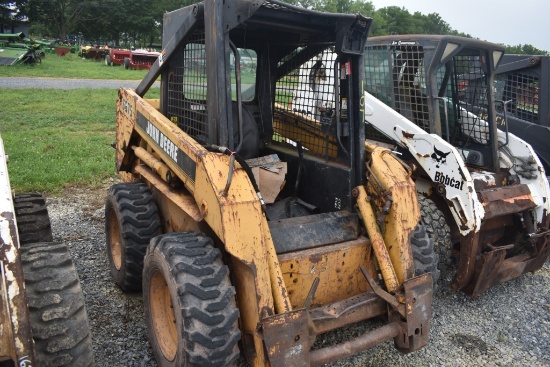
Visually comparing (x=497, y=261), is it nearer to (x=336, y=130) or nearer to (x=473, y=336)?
(x=473, y=336)

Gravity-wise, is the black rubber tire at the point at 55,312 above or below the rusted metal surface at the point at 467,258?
above

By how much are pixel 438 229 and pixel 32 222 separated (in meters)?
3.42

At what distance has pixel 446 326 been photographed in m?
4.15

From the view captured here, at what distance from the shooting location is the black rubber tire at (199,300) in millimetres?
2570

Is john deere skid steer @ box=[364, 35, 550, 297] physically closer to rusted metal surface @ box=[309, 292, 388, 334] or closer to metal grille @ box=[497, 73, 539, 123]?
rusted metal surface @ box=[309, 292, 388, 334]

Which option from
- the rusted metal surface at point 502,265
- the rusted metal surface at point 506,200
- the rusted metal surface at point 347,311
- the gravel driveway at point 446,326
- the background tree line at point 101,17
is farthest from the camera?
the background tree line at point 101,17

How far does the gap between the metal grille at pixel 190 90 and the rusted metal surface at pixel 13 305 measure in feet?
5.41

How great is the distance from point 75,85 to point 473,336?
19.1 metres

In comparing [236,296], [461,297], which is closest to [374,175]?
[236,296]

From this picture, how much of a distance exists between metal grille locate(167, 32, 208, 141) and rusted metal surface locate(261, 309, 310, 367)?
142 centimetres

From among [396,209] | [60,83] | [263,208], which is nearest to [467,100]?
[396,209]

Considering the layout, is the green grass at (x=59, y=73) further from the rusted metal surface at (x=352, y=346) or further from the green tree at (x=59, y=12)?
the green tree at (x=59, y=12)

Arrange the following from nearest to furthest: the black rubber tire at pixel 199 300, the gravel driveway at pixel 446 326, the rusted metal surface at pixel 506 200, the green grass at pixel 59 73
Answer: the black rubber tire at pixel 199 300 < the gravel driveway at pixel 446 326 < the rusted metal surface at pixel 506 200 < the green grass at pixel 59 73

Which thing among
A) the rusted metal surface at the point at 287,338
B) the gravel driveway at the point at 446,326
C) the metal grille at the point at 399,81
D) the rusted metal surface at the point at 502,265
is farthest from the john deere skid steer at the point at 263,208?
the metal grille at the point at 399,81
